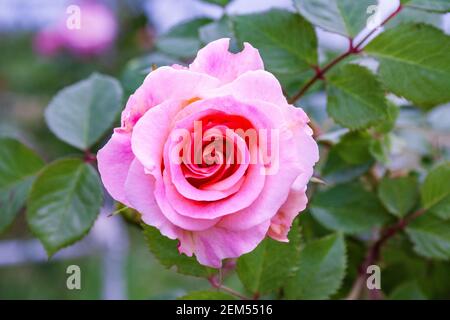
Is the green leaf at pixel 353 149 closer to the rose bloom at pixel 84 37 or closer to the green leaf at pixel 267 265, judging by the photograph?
the green leaf at pixel 267 265

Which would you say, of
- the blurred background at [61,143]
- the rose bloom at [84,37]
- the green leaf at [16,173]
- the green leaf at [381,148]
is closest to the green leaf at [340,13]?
the green leaf at [381,148]

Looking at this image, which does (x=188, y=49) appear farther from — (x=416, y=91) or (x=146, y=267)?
(x=146, y=267)

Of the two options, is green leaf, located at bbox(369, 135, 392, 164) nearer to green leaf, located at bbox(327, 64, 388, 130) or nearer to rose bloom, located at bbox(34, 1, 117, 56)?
green leaf, located at bbox(327, 64, 388, 130)

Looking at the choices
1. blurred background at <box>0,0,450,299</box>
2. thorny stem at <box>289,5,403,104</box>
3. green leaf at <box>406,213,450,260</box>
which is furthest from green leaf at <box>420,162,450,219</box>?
blurred background at <box>0,0,450,299</box>

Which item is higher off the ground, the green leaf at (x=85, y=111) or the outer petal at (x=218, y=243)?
the outer petal at (x=218, y=243)

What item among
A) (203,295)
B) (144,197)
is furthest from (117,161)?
(203,295)
